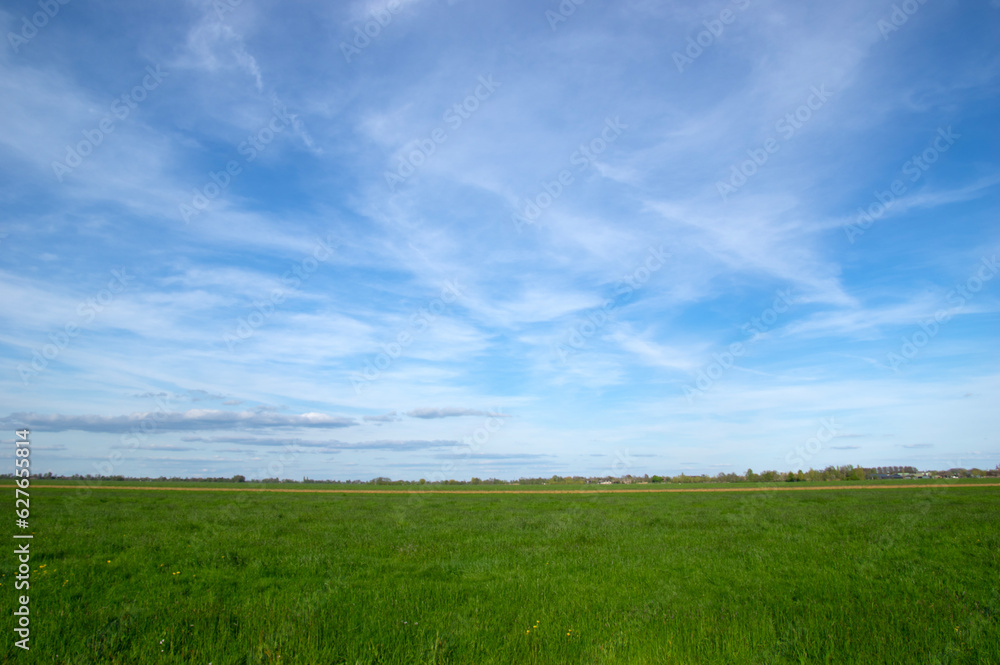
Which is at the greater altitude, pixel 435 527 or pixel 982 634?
pixel 982 634

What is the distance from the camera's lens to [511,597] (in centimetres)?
1226

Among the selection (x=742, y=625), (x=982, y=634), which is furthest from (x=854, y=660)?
(x=982, y=634)

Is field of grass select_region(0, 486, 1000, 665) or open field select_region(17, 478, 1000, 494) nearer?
field of grass select_region(0, 486, 1000, 665)

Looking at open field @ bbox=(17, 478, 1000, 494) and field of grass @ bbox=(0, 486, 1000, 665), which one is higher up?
field of grass @ bbox=(0, 486, 1000, 665)

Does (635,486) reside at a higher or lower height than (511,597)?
lower

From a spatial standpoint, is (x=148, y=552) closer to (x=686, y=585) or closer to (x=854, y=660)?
(x=686, y=585)

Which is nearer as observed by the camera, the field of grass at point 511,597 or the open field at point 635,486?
the field of grass at point 511,597

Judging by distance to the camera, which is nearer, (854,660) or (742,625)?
(854,660)

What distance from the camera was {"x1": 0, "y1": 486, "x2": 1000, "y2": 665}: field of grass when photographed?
8914mm

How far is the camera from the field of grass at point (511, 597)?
351 inches

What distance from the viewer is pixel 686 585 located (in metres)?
13.4

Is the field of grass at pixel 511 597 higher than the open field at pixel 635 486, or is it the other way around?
the field of grass at pixel 511 597

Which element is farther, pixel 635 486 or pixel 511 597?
pixel 635 486

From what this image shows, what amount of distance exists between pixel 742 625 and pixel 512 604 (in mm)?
4782
